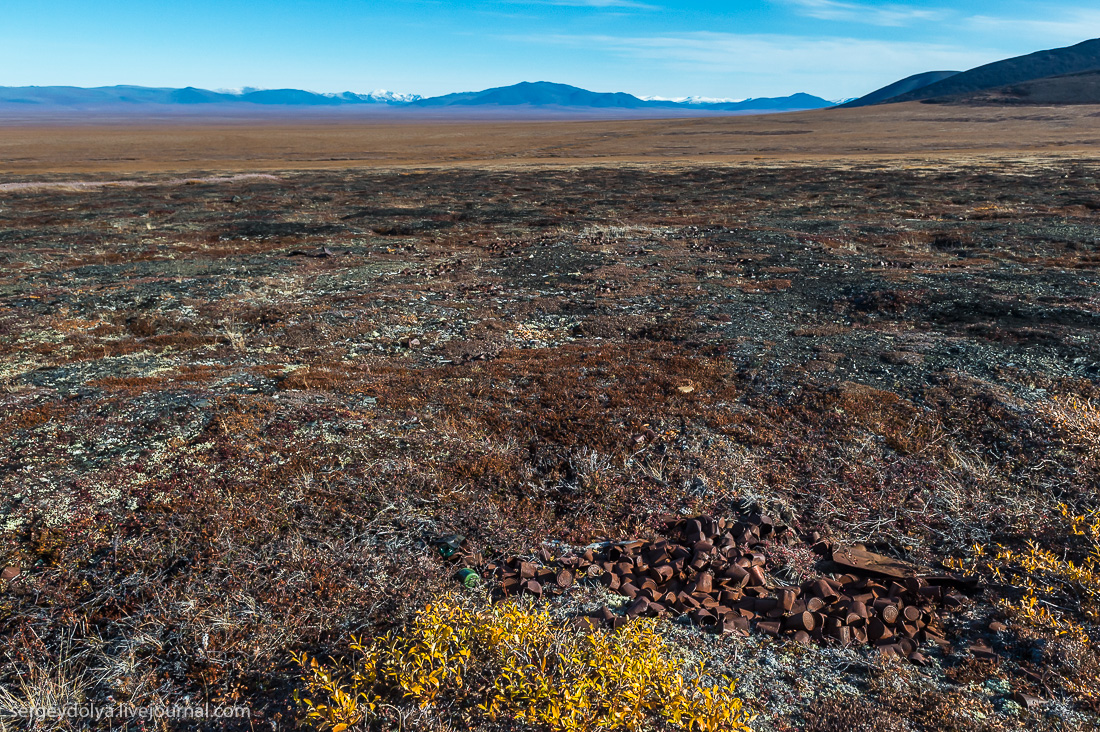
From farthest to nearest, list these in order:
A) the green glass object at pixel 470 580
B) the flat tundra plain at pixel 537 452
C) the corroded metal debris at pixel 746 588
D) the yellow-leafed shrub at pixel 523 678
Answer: the green glass object at pixel 470 580
the corroded metal debris at pixel 746 588
the flat tundra plain at pixel 537 452
the yellow-leafed shrub at pixel 523 678

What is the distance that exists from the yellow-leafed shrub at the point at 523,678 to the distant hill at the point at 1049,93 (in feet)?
558

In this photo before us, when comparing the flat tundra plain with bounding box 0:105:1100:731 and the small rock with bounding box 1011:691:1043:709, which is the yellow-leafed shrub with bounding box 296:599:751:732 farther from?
the small rock with bounding box 1011:691:1043:709

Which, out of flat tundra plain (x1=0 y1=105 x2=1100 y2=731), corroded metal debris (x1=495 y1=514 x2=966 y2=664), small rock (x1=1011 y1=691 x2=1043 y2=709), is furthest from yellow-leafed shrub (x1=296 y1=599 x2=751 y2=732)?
small rock (x1=1011 y1=691 x2=1043 y2=709)

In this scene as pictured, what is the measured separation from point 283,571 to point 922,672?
4.00 meters

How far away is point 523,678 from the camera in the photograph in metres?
3.35

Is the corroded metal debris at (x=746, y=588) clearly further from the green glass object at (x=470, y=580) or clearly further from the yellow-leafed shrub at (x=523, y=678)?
the yellow-leafed shrub at (x=523, y=678)

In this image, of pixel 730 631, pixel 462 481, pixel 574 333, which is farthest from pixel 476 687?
pixel 574 333

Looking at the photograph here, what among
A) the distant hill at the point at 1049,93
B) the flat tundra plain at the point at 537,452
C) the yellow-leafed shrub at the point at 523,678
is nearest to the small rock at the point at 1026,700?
the flat tundra plain at the point at 537,452

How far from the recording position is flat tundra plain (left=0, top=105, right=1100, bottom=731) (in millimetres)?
3725

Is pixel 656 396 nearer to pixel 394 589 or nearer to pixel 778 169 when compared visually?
pixel 394 589

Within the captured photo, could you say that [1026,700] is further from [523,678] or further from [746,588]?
[523,678]

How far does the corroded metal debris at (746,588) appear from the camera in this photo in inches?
156

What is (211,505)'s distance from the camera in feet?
16.3

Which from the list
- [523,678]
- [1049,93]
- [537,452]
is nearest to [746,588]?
[523,678]
